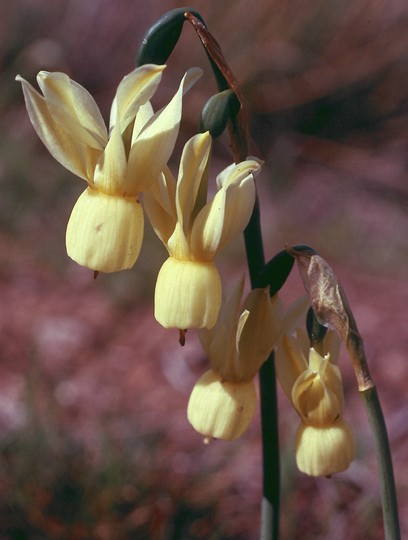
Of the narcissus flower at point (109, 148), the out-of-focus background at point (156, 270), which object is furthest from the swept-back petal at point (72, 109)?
the out-of-focus background at point (156, 270)

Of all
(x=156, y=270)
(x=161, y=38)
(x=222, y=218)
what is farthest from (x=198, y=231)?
(x=156, y=270)

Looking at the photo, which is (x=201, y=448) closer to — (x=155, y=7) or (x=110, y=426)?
(x=110, y=426)

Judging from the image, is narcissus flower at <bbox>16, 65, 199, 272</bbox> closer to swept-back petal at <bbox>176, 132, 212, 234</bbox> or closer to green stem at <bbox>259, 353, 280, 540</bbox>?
swept-back petal at <bbox>176, 132, 212, 234</bbox>

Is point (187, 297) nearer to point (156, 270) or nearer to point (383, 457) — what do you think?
point (383, 457)

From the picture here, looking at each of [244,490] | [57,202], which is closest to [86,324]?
[57,202]

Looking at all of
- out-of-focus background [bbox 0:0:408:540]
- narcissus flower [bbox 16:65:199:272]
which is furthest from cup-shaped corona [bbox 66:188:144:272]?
out-of-focus background [bbox 0:0:408:540]

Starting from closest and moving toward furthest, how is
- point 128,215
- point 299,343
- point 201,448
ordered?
1. point 128,215
2. point 299,343
3. point 201,448
